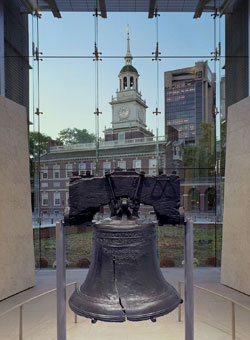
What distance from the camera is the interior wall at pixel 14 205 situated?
4.77m

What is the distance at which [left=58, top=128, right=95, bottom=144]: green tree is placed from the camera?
7172 millimetres

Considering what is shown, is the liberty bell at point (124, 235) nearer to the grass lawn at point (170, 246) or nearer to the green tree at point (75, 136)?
the grass lawn at point (170, 246)

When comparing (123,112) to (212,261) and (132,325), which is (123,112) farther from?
(132,325)

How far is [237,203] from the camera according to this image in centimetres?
512

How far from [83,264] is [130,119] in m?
4.40

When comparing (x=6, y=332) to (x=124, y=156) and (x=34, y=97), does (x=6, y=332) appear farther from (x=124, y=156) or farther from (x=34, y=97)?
(x=34, y=97)

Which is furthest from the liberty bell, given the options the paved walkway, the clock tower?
the clock tower

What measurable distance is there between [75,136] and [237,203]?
4.68m

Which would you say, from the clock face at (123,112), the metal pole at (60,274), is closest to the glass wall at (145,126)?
Answer: the clock face at (123,112)

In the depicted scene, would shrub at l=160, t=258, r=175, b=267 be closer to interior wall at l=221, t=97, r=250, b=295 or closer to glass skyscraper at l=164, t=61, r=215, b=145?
interior wall at l=221, t=97, r=250, b=295

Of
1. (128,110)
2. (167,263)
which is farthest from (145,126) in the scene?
(167,263)

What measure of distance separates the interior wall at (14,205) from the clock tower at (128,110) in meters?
2.66

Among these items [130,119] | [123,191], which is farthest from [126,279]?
[130,119]

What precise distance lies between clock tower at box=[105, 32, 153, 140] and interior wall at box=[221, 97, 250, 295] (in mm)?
2535
